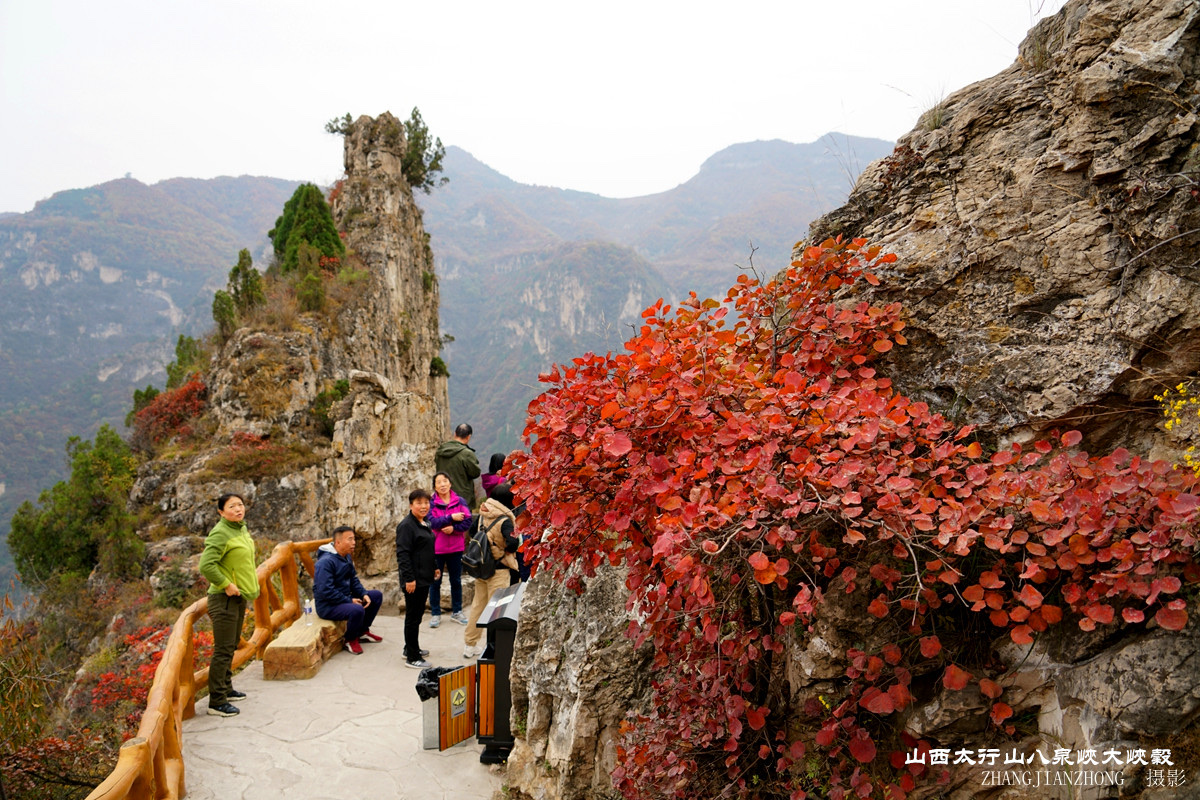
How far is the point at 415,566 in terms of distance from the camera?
6.87m

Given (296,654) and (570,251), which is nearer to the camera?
(296,654)

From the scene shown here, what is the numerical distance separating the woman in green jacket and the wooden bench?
870 mm

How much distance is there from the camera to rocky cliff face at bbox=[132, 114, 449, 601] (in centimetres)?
1082

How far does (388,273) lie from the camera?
2283cm

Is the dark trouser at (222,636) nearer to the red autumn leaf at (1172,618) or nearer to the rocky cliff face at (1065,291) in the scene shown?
the rocky cliff face at (1065,291)

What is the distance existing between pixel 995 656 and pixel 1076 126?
7.63 ft

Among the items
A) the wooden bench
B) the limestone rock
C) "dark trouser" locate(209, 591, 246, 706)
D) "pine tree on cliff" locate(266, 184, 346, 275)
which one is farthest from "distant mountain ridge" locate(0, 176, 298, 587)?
the limestone rock

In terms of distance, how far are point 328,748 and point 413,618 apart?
1644mm

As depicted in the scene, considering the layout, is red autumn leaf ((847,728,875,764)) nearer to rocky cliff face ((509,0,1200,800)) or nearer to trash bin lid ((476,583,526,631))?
rocky cliff face ((509,0,1200,800))

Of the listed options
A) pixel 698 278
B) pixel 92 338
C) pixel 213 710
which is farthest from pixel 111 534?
pixel 92 338

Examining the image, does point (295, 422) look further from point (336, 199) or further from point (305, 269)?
point (336, 199)

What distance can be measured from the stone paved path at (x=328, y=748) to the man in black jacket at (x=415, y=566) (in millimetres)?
315

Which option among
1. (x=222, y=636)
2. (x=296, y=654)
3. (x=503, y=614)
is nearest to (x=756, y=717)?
(x=503, y=614)

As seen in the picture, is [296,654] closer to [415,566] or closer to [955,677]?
[415,566]
